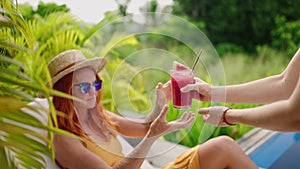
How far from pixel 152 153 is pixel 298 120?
57 cm

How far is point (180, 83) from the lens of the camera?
1481mm

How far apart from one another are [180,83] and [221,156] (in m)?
0.48

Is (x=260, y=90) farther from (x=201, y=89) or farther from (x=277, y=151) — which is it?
(x=277, y=151)

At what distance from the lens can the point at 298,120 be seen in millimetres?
1281

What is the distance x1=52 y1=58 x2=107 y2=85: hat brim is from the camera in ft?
5.28

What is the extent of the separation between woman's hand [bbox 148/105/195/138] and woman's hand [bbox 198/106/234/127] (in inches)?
2.1

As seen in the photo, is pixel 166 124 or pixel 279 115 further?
pixel 166 124

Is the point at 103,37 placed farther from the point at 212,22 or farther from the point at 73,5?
the point at 212,22

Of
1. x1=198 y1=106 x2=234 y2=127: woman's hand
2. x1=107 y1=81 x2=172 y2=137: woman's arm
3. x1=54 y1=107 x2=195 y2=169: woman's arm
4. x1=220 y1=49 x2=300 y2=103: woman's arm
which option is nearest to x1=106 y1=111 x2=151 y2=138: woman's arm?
x1=107 y1=81 x2=172 y2=137: woman's arm

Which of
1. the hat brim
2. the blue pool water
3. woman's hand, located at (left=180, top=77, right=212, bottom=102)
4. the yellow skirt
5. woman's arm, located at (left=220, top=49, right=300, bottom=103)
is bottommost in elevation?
the blue pool water

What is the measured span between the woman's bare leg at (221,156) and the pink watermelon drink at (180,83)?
1.16 ft

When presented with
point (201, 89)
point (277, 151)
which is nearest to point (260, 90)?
point (201, 89)

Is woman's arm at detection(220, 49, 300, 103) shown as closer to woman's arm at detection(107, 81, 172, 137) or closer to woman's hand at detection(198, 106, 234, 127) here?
woman's hand at detection(198, 106, 234, 127)

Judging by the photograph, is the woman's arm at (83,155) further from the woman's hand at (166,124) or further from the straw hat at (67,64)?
the straw hat at (67,64)
